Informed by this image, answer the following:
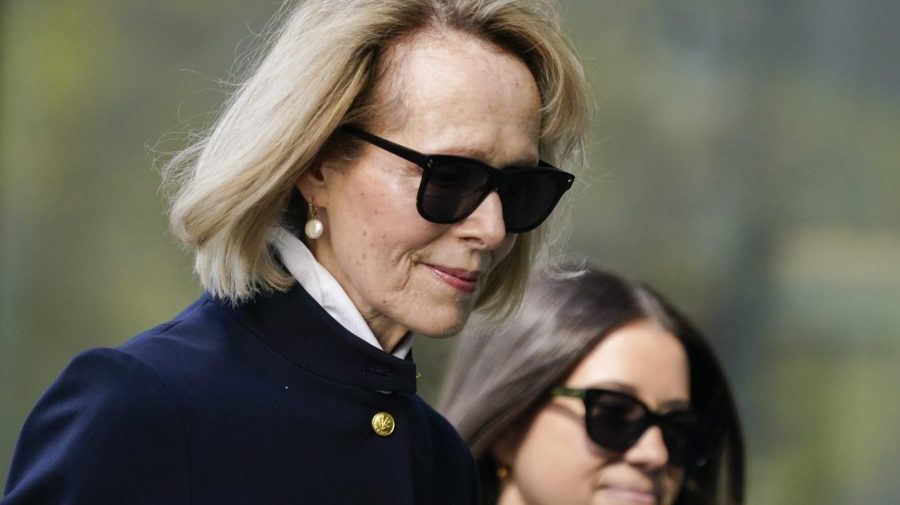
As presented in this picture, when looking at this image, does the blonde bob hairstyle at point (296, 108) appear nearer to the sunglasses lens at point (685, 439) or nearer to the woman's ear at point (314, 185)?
the woman's ear at point (314, 185)

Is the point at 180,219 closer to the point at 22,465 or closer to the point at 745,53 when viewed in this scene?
the point at 22,465

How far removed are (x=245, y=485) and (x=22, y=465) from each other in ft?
1.03

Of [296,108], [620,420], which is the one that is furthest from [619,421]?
[296,108]

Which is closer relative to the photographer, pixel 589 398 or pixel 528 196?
pixel 528 196

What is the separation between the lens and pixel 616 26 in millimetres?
5320

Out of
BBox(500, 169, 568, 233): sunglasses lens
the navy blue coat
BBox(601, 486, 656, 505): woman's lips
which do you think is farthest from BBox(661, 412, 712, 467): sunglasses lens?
BBox(500, 169, 568, 233): sunglasses lens

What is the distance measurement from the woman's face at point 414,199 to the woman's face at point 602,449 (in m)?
1.10

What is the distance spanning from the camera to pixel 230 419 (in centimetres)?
223

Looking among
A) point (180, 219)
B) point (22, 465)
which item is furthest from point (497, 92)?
point (22, 465)

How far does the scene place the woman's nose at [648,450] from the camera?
3.46 metres

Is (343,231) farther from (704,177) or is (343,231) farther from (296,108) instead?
(704,177)

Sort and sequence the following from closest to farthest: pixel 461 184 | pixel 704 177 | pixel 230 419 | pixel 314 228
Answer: pixel 230 419 → pixel 461 184 → pixel 314 228 → pixel 704 177

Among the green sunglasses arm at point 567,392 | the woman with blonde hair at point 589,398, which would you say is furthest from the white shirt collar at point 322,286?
the green sunglasses arm at point 567,392

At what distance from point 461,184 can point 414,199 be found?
3.0 inches
